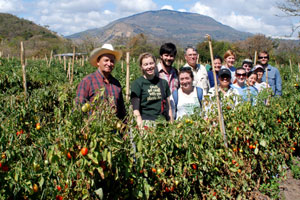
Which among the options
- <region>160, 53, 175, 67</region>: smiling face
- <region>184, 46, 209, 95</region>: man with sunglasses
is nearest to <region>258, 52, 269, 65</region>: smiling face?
<region>184, 46, 209, 95</region>: man with sunglasses

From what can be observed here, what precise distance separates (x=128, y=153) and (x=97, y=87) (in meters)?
0.79

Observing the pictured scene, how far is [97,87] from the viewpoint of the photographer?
2291mm

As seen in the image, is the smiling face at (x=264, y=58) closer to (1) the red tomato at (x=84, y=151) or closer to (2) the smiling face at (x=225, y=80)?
(2) the smiling face at (x=225, y=80)

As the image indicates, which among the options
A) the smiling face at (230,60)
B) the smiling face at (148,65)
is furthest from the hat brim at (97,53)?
the smiling face at (230,60)

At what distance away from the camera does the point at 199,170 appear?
7.27 ft

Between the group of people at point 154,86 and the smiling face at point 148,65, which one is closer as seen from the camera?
the group of people at point 154,86

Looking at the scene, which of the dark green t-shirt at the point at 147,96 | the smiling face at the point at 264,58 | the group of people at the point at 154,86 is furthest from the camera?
the smiling face at the point at 264,58

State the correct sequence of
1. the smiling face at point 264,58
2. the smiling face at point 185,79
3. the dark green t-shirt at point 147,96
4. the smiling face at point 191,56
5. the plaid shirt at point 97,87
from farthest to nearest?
the smiling face at point 264,58
the smiling face at point 191,56
the smiling face at point 185,79
the dark green t-shirt at point 147,96
the plaid shirt at point 97,87

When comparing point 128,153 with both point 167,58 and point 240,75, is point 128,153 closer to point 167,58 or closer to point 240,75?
point 167,58

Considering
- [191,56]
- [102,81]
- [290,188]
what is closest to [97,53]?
[102,81]

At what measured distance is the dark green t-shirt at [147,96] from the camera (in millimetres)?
2627

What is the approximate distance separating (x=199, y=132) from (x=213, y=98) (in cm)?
57

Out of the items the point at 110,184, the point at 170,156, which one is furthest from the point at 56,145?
the point at 170,156

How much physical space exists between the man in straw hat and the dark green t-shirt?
0.65 feet
